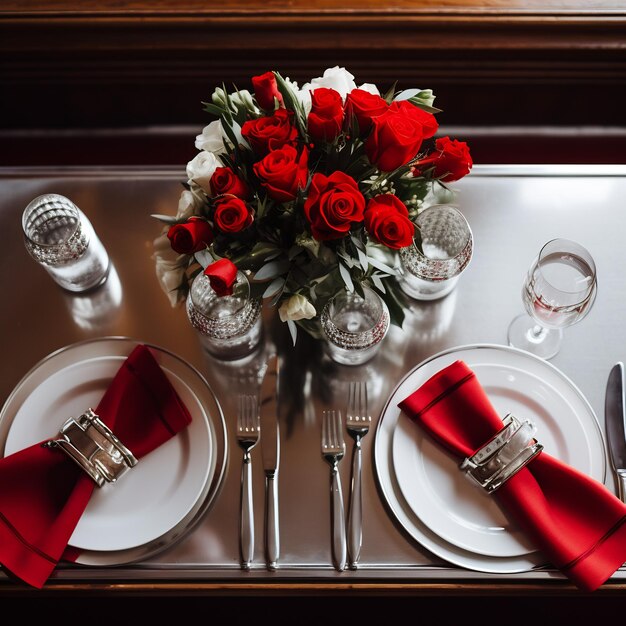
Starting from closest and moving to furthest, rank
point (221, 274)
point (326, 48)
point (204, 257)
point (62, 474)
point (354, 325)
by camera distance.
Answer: point (221, 274) → point (204, 257) → point (62, 474) → point (354, 325) → point (326, 48)

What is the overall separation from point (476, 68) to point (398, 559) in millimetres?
938

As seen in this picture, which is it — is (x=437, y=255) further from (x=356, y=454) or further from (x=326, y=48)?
(x=326, y=48)

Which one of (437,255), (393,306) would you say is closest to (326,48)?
(437,255)

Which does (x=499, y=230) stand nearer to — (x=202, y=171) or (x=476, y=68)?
(x=476, y=68)

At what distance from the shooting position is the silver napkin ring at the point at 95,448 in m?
0.81

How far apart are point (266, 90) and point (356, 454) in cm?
47

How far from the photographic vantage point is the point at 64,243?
917 millimetres

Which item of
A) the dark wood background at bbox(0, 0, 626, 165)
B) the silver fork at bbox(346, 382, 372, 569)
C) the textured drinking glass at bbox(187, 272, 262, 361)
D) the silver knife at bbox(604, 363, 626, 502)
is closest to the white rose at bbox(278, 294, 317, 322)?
the textured drinking glass at bbox(187, 272, 262, 361)

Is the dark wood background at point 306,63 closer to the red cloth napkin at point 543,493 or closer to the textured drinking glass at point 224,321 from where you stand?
the textured drinking glass at point 224,321

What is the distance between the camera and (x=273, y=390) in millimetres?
A: 879

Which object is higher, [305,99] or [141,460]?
[305,99]

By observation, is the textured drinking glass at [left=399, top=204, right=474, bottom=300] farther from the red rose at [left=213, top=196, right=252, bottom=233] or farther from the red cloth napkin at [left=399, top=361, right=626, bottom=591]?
the red rose at [left=213, top=196, right=252, bottom=233]

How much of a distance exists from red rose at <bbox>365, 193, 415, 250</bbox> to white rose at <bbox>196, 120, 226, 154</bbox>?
0.68ft
